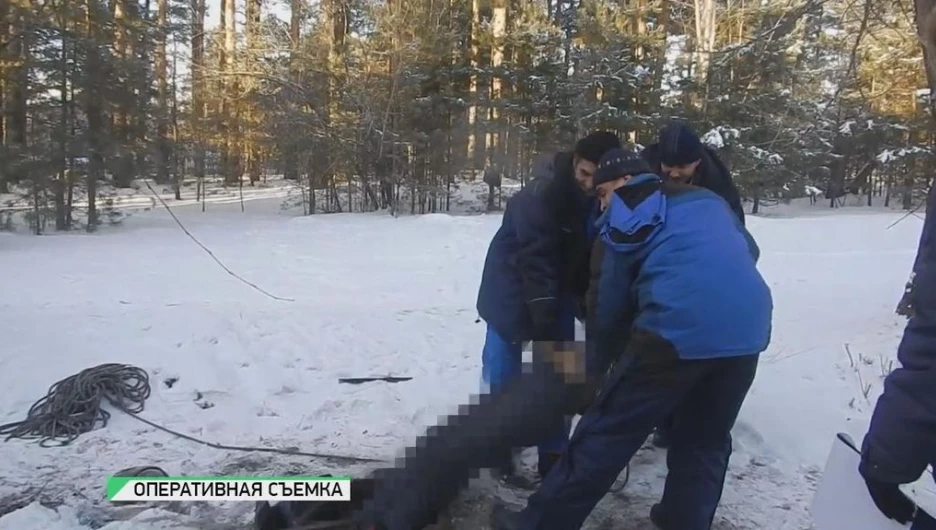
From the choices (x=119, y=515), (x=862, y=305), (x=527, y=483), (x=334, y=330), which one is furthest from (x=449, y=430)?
(x=862, y=305)

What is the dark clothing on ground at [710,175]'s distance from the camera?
3246 millimetres

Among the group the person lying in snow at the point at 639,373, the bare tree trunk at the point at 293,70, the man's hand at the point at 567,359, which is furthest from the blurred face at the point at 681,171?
the bare tree trunk at the point at 293,70

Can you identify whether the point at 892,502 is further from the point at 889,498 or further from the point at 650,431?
the point at 650,431

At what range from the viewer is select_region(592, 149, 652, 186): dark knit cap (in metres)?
2.51

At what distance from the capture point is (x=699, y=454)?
2.68 m

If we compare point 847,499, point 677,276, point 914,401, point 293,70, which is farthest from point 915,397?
point 293,70

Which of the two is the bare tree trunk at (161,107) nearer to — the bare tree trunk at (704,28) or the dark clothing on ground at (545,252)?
the bare tree trunk at (704,28)

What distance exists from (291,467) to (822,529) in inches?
90.2

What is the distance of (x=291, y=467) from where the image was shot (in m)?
3.46

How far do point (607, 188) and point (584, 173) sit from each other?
422mm

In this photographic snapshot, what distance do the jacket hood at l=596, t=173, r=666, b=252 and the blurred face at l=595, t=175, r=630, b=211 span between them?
8 centimetres

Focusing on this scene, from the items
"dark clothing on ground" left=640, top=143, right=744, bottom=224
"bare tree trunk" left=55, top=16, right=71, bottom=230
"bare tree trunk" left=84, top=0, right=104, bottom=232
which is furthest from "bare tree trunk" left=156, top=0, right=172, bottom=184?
"dark clothing on ground" left=640, top=143, right=744, bottom=224

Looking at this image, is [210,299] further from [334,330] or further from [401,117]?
[401,117]

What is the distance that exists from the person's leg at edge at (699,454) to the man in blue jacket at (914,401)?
841 mm
